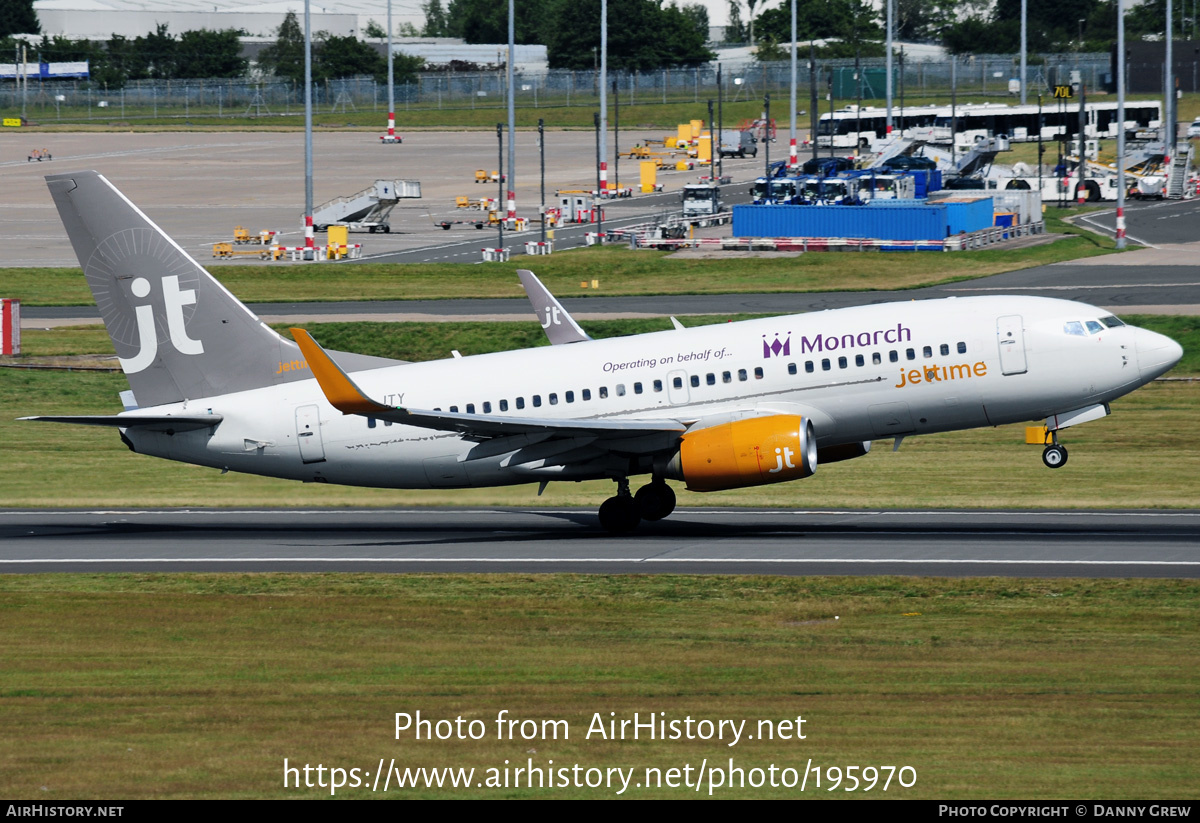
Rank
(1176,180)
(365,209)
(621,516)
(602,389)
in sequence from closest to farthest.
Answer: (602,389), (621,516), (365,209), (1176,180)

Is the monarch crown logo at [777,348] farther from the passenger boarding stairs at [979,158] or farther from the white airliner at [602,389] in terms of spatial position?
the passenger boarding stairs at [979,158]

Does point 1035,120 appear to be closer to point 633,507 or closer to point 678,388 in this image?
point 633,507

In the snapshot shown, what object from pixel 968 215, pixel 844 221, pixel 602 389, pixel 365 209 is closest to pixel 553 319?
pixel 602 389

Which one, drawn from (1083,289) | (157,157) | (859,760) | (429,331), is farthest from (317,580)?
(157,157)

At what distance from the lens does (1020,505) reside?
40.9 meters

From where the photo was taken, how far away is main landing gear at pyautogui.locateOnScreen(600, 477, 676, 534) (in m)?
37.8

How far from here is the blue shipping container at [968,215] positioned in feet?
322

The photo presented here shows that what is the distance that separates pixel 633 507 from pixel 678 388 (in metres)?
3.47

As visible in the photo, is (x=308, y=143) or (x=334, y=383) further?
(x=308, y=143)

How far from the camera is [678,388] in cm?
3631

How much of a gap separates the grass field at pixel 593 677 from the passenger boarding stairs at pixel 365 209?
92.7m

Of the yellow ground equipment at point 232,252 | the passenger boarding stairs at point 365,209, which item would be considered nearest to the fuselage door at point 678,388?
the yellow ground equipment at point 232,252

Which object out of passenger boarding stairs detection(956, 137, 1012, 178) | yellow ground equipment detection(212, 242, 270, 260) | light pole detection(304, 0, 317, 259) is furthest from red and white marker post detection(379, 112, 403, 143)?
light pole detection(304, 0, 317, 259)

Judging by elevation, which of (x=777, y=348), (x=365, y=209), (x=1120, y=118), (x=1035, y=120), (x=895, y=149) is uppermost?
(x=1035, y=120)
